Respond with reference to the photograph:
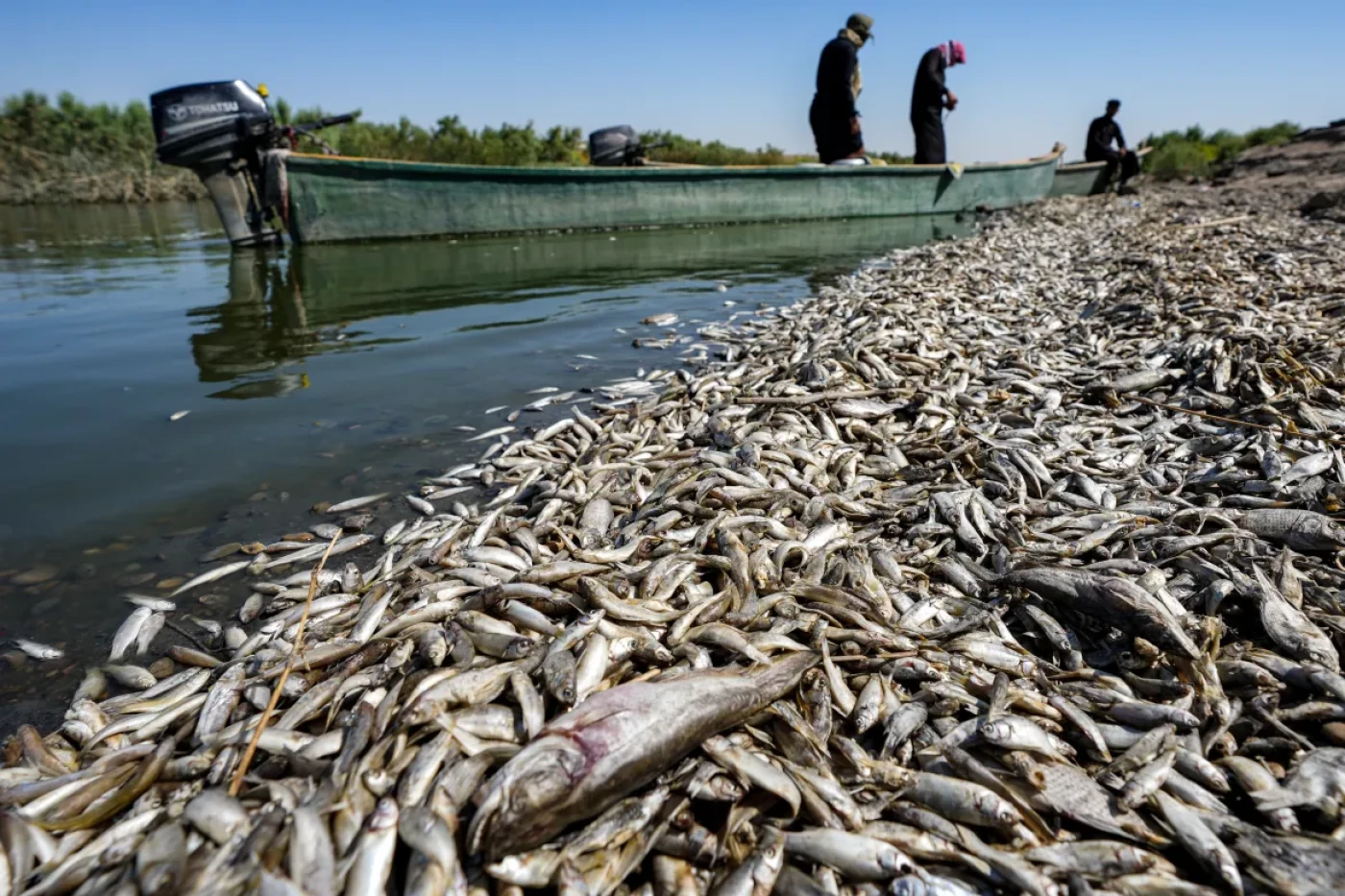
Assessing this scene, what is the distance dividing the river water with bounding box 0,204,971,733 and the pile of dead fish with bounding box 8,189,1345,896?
0.53m

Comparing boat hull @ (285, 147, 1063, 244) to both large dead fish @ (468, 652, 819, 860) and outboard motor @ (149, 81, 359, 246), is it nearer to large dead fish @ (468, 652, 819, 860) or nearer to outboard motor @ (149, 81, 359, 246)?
outboard motor @ (149, 81, 359, 246)

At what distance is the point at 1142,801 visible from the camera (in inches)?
72.3

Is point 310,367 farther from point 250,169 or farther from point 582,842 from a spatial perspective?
point 250,169

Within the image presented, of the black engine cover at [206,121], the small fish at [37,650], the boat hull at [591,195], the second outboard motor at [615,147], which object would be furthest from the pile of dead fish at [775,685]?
the second outboard motor at [615,147]

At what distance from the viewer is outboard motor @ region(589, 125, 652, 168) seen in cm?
1798

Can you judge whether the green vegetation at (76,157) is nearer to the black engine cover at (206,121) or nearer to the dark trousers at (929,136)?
the black engine cover at (206,121)

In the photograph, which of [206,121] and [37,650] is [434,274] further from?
[37,650]

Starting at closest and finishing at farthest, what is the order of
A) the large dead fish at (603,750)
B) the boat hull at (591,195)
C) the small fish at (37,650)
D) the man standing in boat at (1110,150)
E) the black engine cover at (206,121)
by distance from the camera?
the large dead fish at (603,750) → the small fish at (37,650) → the black engine cover at (206,121) → the boat hull at (591,195) → the man standing in boat at (1110,150)

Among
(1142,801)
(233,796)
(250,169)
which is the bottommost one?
(1142,801)

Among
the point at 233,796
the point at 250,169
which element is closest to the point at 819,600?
the point at 233,796

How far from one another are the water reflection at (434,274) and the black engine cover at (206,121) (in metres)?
1.76

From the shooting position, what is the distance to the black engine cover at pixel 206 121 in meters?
10.9

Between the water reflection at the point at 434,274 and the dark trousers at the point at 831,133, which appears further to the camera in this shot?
the dark trousers at the point at 831,133

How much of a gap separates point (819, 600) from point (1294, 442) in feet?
9.14
